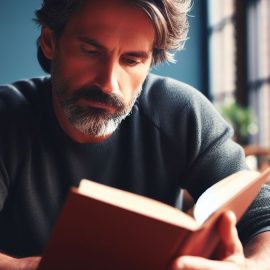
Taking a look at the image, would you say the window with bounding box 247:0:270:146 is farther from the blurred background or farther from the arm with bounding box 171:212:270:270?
the arm with bounding box 171:212:270:270

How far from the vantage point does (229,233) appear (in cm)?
73

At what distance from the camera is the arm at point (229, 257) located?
0.69m

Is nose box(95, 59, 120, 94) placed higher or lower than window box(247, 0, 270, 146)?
higher

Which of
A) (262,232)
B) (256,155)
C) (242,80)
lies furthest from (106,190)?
(242,80)

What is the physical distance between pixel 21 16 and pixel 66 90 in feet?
18.5

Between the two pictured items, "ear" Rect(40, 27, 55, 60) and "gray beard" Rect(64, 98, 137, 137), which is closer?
"gray beard" Rect(64, 98, 137, 137)

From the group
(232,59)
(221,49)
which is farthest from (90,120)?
(221,49)

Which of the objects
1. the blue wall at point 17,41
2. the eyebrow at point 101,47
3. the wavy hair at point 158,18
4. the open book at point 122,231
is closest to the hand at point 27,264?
the open book at point 122,231

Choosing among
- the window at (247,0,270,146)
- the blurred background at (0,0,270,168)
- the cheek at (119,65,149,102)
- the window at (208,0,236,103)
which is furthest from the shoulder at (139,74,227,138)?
the window at (208,0,236,103)

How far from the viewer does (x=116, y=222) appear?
0.64m

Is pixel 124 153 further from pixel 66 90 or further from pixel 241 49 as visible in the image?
pixel 241 49

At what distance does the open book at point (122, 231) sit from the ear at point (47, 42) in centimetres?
80

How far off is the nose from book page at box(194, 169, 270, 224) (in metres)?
0.45

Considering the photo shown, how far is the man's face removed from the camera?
46.1 inches
